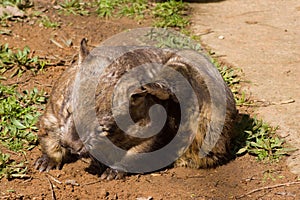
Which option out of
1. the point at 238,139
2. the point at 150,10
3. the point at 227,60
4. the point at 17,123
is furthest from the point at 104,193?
the point at 150,10

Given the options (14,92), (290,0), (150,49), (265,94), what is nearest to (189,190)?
(150,49)

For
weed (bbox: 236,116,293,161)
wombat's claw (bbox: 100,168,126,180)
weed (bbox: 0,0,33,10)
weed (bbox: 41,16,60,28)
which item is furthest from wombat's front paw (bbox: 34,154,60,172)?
weed (bbox: 0,0,33,10)

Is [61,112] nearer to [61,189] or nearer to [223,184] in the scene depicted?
[61,189]

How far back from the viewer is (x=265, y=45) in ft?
23.0

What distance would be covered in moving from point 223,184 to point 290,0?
14.0 ft

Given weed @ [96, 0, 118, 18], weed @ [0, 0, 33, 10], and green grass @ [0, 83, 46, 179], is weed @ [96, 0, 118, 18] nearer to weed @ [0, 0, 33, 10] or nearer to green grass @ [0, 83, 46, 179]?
weed @ [0, 0, 33, 10]

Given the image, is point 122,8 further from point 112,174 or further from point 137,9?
point 112,174

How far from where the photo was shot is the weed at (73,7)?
7.55 meters

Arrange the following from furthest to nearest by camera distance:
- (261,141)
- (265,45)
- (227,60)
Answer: (265,45), (227,60), (261,141)

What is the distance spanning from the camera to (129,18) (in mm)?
7570

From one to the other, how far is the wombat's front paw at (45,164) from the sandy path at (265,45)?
6.27ft

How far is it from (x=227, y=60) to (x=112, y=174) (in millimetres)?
2405

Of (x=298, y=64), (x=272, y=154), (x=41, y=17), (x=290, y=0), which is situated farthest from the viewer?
(x=290, y=0)

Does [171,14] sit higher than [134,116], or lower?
lower
